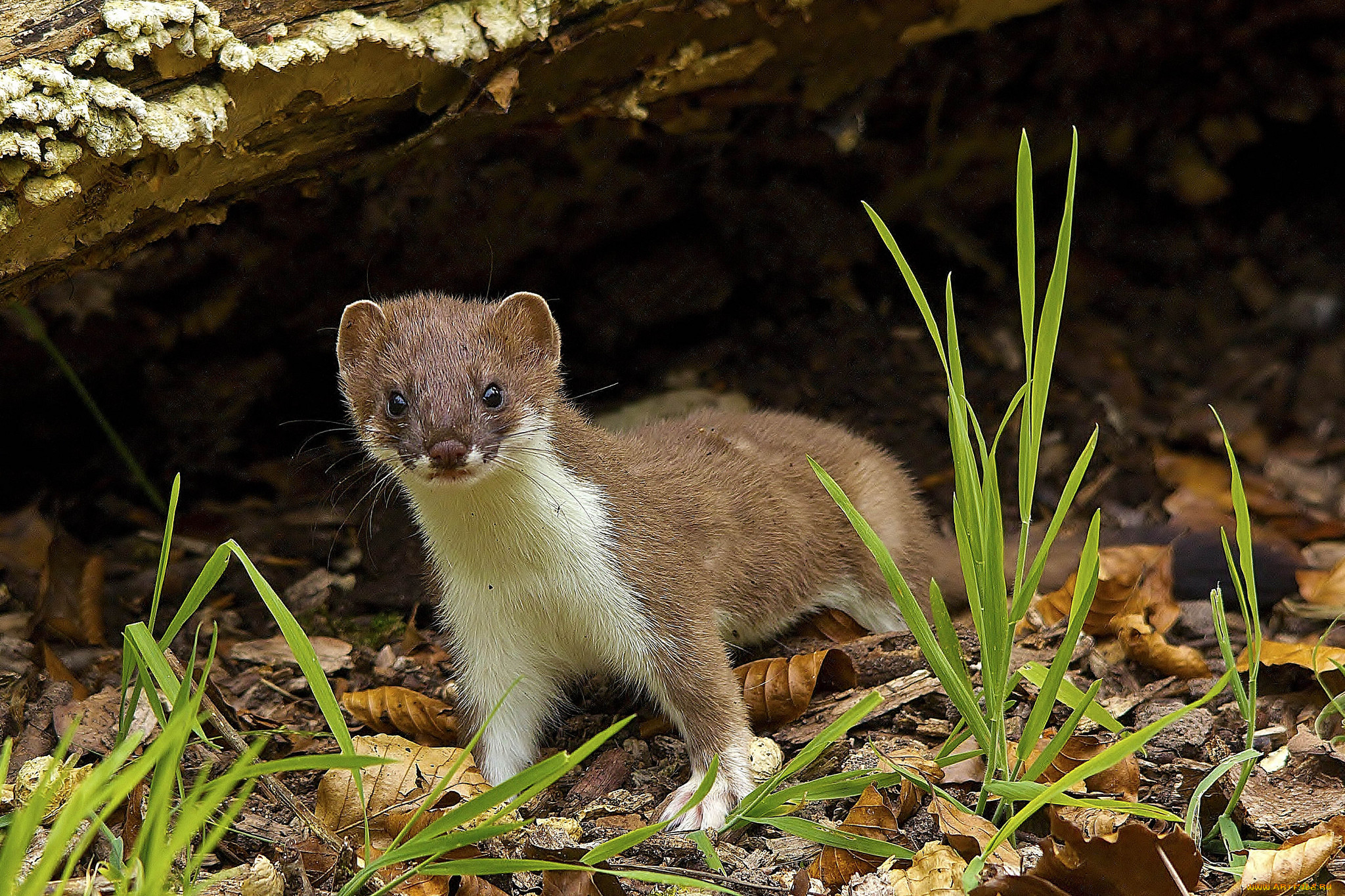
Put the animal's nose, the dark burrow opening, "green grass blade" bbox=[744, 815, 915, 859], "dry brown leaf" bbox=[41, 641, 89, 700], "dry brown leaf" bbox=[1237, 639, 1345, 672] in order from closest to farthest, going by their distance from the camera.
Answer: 1. "green grass blade" bbox=[744, 815, 915, 859]
2. the animal's nose
3. "dry brown leaf" bbox=[1237, 639, 1345, 672]
4. "dry brown leaf" bbox=[41, 641, 89, 700]
5. the dark burrow opening

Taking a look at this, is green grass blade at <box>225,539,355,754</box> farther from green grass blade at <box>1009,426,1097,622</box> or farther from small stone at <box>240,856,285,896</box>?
green grass blade at <box>1009,426,1097,622</box>

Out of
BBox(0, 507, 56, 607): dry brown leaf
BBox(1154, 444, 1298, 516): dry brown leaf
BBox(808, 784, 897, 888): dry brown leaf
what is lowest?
BBox(1154, 444, 1298, 516): dry brown leaf

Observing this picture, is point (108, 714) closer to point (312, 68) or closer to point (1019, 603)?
point (312, 68)

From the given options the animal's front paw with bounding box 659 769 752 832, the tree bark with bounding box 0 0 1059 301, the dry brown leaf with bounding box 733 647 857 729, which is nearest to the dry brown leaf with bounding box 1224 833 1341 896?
the animal's front paw with bounding box 659 769 752 832

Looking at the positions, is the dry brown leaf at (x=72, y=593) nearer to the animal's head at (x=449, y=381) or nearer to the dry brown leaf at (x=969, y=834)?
the animal's head at (x=449, y=381)

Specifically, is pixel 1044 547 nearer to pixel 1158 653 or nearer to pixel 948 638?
pixel 948 638

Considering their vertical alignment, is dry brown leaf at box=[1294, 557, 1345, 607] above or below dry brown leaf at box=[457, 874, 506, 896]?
below

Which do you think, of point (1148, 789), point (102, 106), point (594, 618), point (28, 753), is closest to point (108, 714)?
point (28, 753)

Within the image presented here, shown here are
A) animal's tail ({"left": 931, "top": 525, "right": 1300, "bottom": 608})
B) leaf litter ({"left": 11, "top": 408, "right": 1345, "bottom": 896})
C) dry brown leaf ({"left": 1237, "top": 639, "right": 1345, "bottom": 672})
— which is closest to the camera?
leaf litter ({"left": 11, "top": 408, "right": 1345, "bottom": 896})

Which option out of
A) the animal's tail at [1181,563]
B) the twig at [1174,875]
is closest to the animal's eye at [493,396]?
the animal's tail at [1181,563]
